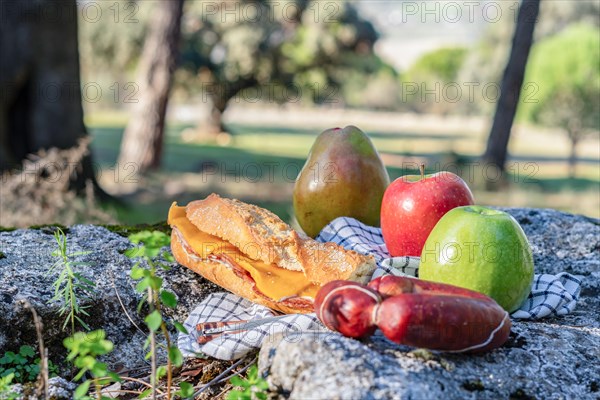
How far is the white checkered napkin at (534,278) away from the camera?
239 centimetres

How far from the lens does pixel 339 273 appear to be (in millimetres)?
2330

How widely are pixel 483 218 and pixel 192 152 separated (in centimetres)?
2008

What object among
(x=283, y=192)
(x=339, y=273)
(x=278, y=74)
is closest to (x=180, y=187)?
(x=283, y=192)

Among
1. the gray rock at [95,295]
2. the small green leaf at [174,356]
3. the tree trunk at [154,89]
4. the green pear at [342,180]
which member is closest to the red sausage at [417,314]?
the small green leaf at [174,356]

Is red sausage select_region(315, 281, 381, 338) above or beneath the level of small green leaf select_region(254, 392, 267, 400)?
above

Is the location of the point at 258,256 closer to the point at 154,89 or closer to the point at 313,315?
the point at 313,315

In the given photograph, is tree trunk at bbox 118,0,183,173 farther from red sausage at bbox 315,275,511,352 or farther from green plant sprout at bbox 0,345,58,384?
red sausage at bbox 315,275,511,352

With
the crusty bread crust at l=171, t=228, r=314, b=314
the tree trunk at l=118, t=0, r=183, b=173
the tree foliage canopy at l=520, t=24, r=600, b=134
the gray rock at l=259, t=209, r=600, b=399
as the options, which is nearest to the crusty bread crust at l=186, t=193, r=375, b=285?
the crusty bread crust at l=171, t=228, r=314, b=314

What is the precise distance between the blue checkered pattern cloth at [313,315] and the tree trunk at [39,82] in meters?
5.40

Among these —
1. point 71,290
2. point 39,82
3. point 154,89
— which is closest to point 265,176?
point 154,89

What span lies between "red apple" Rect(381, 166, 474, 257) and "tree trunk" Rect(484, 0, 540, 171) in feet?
27.2

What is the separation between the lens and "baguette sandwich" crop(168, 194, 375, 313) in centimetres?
235

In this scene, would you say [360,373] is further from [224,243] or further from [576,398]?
[224,243]

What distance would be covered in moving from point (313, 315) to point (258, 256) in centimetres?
42
